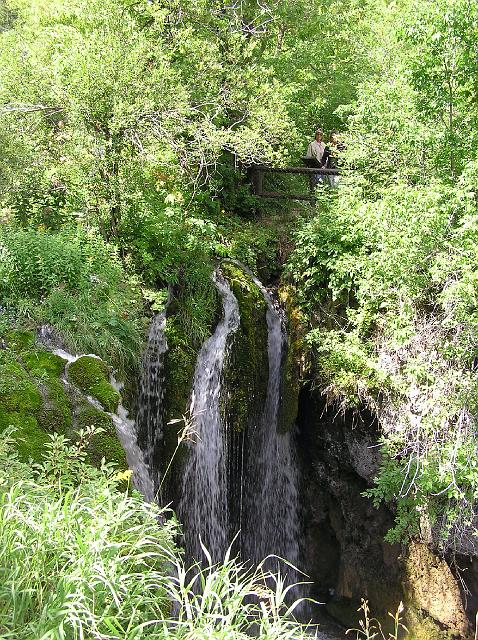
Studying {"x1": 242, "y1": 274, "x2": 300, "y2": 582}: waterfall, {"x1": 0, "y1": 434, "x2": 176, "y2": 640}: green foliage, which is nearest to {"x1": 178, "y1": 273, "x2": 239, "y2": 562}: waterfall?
{"x1": 242, "y1": 274, "x2": 300, "y2": 582}: waterfall

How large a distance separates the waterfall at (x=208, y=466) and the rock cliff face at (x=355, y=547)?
68.3 inches

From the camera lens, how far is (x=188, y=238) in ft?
28.5

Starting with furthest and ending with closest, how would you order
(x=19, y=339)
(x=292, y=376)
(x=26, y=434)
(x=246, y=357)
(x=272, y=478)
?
(x=272, y=478) < (x=292, y=376) < (x=246, y=357) < (x=19, y=339) < (x=26, y=434)

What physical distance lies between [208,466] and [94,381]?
9.33 ft

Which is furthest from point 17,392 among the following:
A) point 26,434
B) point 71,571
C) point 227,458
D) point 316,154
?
point 316,154

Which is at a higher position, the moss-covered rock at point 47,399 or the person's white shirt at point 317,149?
the person's white shirt at point 317,149

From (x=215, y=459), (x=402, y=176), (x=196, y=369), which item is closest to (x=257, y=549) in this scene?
(x=215, y=459)

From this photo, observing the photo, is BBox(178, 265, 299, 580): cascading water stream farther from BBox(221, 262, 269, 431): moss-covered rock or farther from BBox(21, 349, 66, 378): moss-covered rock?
BBox(21, 349, 66, 378): moss-covered rock

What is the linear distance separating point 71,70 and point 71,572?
646cm

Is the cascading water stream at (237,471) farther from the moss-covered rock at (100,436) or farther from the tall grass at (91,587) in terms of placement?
the tall grass at (91,587)

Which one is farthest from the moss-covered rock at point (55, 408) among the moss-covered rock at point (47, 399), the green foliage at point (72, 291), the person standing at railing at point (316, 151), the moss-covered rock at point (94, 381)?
the person standing at railing at point (316, 151)

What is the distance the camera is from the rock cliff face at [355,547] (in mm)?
7855

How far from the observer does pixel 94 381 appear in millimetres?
5395

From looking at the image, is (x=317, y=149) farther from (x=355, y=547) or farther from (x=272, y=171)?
(x=355, y=547)
